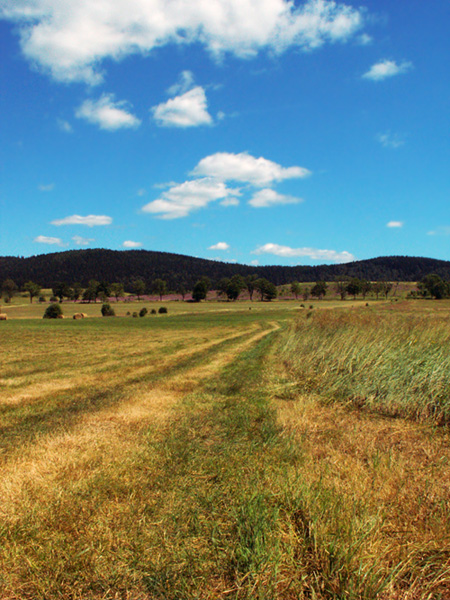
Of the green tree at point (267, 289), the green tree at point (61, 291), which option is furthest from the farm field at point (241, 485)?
the green tree at point (61, 291)

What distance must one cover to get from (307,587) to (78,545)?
214cm

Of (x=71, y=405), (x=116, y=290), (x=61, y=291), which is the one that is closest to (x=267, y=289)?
(x=116, y=290)

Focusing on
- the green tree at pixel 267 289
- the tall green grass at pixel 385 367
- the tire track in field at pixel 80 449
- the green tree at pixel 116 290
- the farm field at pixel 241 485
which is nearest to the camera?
the farm field at pixel 241 485

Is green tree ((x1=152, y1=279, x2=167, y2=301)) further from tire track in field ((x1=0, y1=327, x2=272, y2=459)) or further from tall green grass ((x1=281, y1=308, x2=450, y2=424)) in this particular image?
tall green grass ((x1=281, y1=308, x2=450, y2=424))

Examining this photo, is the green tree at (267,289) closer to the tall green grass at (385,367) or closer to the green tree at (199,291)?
the green tree at (199,291)

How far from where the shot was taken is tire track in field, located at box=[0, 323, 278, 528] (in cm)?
452

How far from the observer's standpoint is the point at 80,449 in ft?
19.6

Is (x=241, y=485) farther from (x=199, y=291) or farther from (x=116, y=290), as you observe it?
(x=116, y=290)

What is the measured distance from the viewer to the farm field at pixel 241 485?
10.1 ft

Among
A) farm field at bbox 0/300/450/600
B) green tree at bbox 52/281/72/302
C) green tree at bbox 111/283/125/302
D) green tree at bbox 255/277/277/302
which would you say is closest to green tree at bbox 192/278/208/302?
green tree at bbox 255/277/277/302

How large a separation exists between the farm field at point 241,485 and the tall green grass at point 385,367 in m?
0.05

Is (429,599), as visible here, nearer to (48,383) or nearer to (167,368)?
(48,383)

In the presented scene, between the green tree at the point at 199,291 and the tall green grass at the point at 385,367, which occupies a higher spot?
the green tree at the point at 199,291

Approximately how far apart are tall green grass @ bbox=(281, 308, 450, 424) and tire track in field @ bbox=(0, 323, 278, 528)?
4.25 metres
